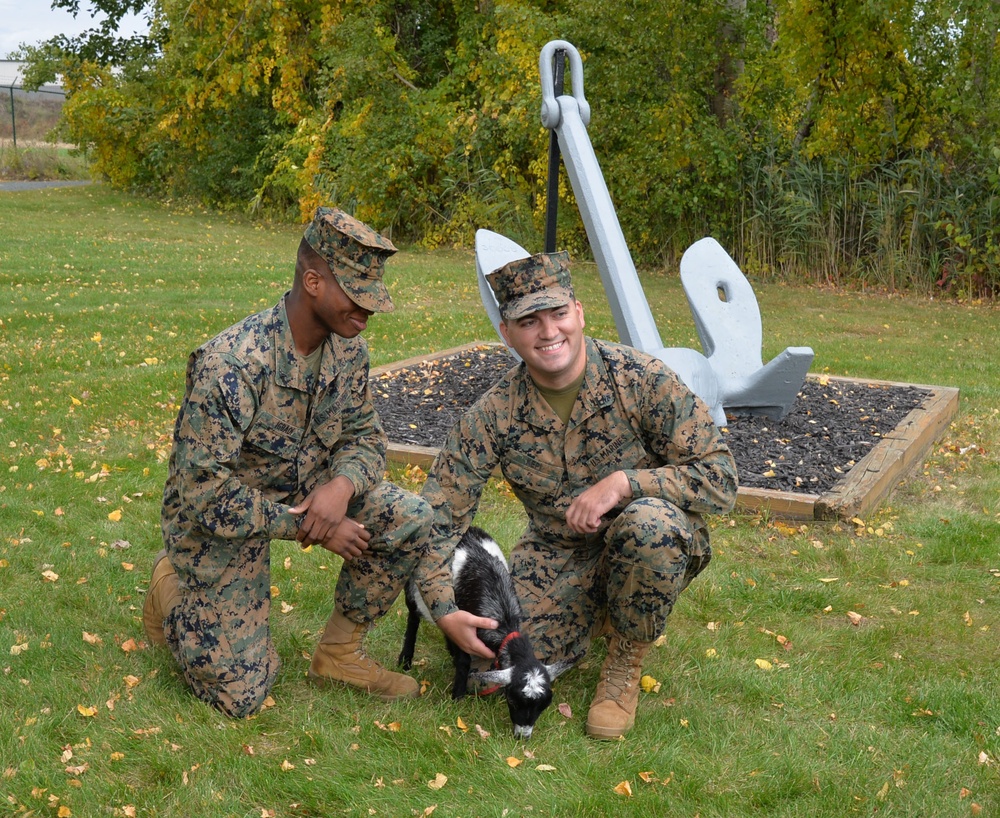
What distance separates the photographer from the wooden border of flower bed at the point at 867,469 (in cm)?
549

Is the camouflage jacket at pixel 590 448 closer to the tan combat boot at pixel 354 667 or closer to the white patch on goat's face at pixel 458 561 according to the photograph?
the white patch on goat's face at pixel 458 561

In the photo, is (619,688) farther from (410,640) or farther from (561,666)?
(410,640)

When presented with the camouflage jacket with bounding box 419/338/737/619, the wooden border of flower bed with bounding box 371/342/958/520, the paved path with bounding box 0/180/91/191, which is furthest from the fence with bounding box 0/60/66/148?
the camouflage jacket with bounding box 419/338/737/619

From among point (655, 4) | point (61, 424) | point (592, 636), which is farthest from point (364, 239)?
point (655, 4)

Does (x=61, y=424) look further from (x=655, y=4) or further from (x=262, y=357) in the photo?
(x=655, y=4)

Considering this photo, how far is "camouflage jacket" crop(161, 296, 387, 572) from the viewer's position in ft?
A: 10.8

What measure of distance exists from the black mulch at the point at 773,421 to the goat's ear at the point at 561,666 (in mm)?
2263

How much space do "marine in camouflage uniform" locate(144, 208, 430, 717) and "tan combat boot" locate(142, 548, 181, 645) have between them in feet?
0.05

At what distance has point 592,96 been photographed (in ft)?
47.2

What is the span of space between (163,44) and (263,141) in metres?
3.28

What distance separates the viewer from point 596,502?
3424mm

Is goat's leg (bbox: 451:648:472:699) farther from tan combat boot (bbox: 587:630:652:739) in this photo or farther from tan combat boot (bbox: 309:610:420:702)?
tan combat boot (bbox: 587:630:652:739)

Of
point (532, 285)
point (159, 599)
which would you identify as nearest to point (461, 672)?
point (159, 599)

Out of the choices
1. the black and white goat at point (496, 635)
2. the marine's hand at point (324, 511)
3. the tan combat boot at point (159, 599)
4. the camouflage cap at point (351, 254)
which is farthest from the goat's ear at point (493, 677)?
the camouflage cap at point (351, 254)
